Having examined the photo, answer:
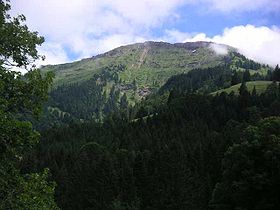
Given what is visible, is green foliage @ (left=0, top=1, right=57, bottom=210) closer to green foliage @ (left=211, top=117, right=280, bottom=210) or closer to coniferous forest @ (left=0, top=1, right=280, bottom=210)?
coniferous forest @ (left=0, top=1, right=280, bottom=210)

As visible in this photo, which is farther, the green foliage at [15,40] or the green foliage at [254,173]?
the green foliage at [254,173]

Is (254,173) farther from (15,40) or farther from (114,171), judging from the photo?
(114,171)

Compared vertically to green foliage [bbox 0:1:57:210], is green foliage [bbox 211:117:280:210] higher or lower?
lower

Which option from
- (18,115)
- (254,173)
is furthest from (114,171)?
(18,115)

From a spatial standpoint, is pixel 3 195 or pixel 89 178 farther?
pixel 89 178

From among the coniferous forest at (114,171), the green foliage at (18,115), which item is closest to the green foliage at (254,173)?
the coniferous forest at (114,171)

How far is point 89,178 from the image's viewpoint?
11856 centimetres

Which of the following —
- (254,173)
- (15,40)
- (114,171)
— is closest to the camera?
(15,40)

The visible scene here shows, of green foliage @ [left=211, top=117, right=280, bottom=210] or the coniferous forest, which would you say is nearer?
the coniferous forest

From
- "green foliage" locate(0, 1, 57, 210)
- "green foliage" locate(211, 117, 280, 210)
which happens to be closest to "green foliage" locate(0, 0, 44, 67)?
"green foliage" locate(0, 1, 57, 210)

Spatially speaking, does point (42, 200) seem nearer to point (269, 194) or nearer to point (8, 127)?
point (8, 127)

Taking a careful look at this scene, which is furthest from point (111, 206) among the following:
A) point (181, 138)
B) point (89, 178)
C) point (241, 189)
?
point (181, 138)

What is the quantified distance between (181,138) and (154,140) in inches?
481

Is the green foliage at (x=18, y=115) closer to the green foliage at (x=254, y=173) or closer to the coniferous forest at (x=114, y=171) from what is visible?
the coniferous forest at (x=114, y=171)
